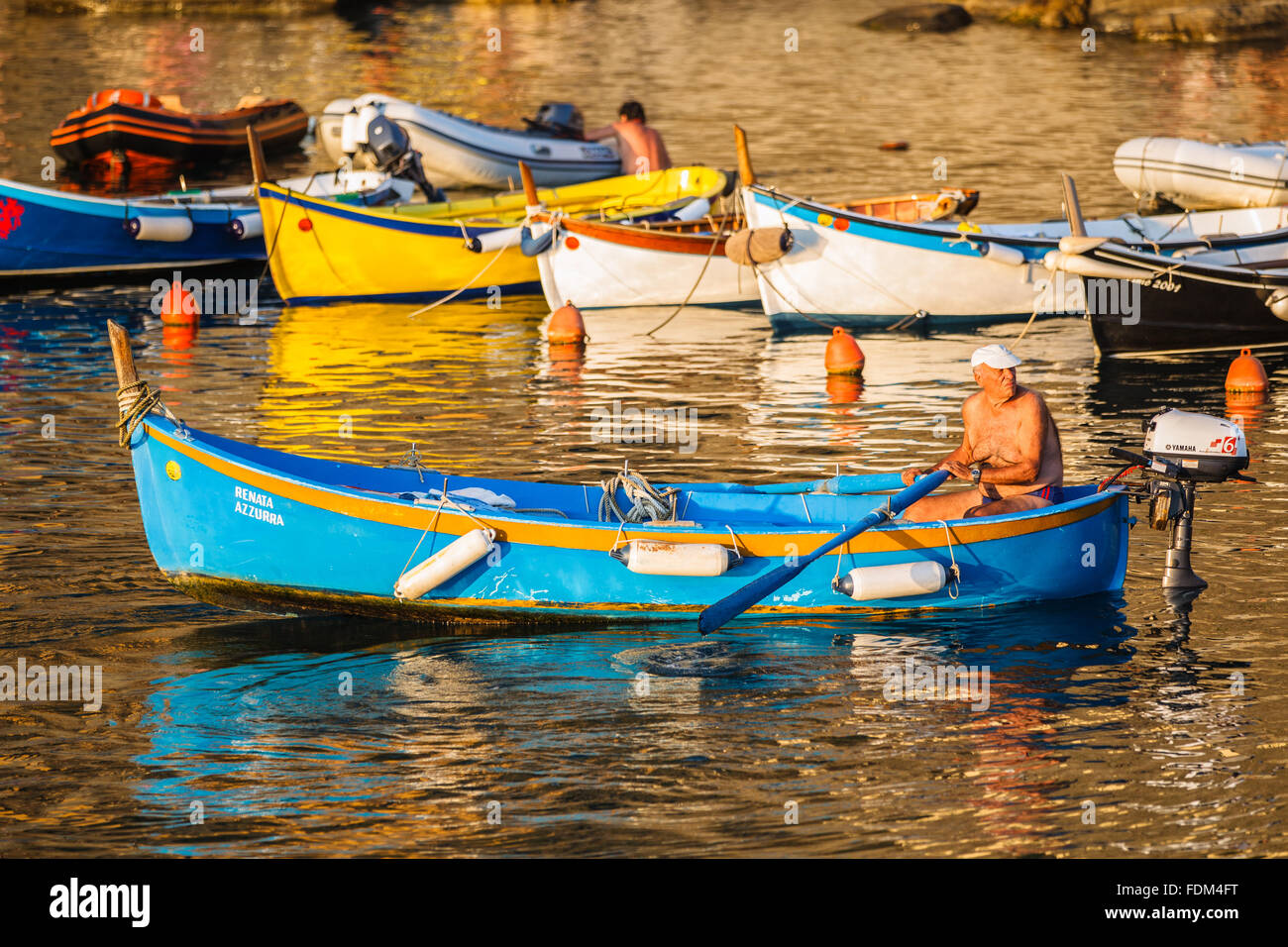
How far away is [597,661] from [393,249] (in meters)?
11.3

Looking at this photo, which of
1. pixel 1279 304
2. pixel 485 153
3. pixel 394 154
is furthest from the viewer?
pixel 485 153

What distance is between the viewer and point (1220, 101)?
3681 centimetres

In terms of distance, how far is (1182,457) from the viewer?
32.9 ft

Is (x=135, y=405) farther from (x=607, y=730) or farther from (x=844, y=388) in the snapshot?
(x=844, y=388)

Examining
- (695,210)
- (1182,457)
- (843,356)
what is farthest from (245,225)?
(1182,457)

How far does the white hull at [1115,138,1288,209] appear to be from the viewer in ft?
75.7

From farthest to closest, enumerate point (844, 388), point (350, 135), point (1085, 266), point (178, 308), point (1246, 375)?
1. point (350, 135)
2. point (178, 308)
3. point (844, 388)
4. point (1246, 375)
5. point (1085, 266)

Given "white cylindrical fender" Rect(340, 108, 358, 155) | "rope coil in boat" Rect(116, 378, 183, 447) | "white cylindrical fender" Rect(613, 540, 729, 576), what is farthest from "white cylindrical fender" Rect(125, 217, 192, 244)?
"white cylindrical fender" Rect(613, 540, 729, 576)

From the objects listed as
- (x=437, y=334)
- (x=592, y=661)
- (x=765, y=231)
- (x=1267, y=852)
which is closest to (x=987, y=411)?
(x=592, y=661)

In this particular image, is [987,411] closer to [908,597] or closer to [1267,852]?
[908,597]

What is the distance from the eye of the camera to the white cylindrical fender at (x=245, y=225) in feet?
71.5

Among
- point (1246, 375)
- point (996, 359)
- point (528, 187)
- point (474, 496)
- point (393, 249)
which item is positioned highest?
point (528, 187)

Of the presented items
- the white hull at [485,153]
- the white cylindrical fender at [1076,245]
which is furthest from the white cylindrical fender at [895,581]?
the white hull at [485,153]

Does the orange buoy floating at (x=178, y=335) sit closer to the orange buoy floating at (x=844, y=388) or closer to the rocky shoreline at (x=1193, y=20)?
the orange buoy floating at (x=844, y=388)
